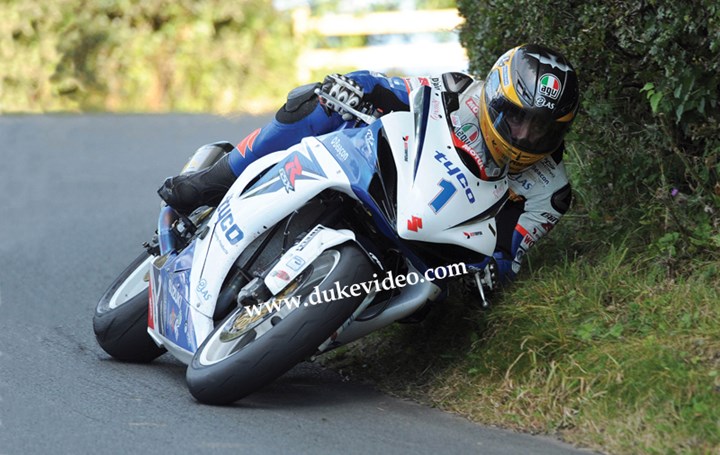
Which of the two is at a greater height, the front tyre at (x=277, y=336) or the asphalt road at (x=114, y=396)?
the front tyre at (x=277, y=336)

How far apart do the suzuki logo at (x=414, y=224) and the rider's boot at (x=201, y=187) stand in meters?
1.42

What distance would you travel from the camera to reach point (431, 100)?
17.9ft

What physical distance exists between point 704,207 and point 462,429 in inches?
62.4

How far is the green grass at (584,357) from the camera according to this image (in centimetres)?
454

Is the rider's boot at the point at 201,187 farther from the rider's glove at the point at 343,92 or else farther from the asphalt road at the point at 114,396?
the asphalt road at the point at 114,396

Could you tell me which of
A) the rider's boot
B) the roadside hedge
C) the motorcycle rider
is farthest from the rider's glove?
the roadside hedge

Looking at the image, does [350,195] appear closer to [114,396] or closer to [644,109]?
[114,396]

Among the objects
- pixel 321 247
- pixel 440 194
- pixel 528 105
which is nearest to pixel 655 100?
pixel 528 105

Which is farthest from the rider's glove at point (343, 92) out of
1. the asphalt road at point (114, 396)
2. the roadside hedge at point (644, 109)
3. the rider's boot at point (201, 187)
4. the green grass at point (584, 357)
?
the asphalt road at point (114, 396)

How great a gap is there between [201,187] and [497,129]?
5.78ft

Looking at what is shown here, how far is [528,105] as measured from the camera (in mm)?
5113

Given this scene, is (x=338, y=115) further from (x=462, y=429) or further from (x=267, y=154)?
(x=462, y=429)

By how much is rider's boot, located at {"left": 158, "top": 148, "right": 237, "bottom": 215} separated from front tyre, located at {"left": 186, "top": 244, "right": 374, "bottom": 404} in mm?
1164

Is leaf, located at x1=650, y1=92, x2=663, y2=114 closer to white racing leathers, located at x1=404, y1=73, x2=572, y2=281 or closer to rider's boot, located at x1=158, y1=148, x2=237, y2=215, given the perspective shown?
white racing leathers, located at x1=404, y1=73, x2=572, y2=281
